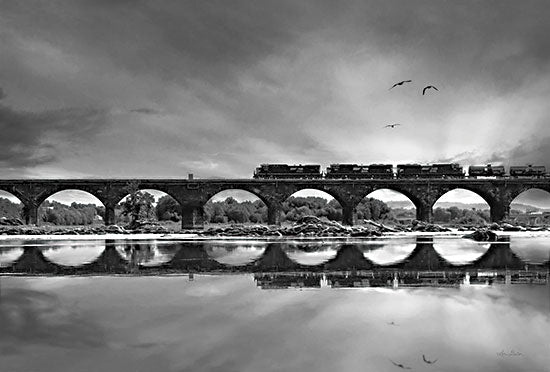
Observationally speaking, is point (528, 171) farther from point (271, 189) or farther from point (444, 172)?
point (271, 189)

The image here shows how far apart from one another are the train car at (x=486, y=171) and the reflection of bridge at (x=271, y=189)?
1.71 m

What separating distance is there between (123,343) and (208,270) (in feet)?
21.6

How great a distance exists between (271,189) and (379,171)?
14.6m

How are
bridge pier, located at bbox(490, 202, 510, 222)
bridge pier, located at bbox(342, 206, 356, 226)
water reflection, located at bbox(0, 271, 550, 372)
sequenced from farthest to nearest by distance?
bridge pier, located at bbox(490, 202, 510, 222)
bridge pier, located at bbox(342, 206, 356, 226)
water reflection, located at bbox(0, 271, 550, 372)

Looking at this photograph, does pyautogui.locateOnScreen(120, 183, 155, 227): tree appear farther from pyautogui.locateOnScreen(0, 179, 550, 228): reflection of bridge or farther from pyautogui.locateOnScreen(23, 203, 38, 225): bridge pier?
pyautogui.locateOnScreen(23, 203, 38, 225): bridge pier

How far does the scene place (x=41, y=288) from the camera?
8625 millimetres

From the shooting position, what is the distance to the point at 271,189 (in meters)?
50.1

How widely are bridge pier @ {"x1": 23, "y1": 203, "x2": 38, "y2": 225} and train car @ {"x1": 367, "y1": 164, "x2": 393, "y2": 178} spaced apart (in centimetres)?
4194

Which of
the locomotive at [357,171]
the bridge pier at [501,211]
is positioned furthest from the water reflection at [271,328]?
the bridge pier at [501,211]

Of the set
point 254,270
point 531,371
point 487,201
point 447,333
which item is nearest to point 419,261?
point 254,270

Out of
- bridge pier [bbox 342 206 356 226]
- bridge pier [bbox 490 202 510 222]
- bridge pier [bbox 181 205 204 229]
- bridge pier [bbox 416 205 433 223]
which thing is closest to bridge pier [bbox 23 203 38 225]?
bridge pier [bbox 181 205 204 229]

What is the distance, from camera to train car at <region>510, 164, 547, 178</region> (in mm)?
55138
